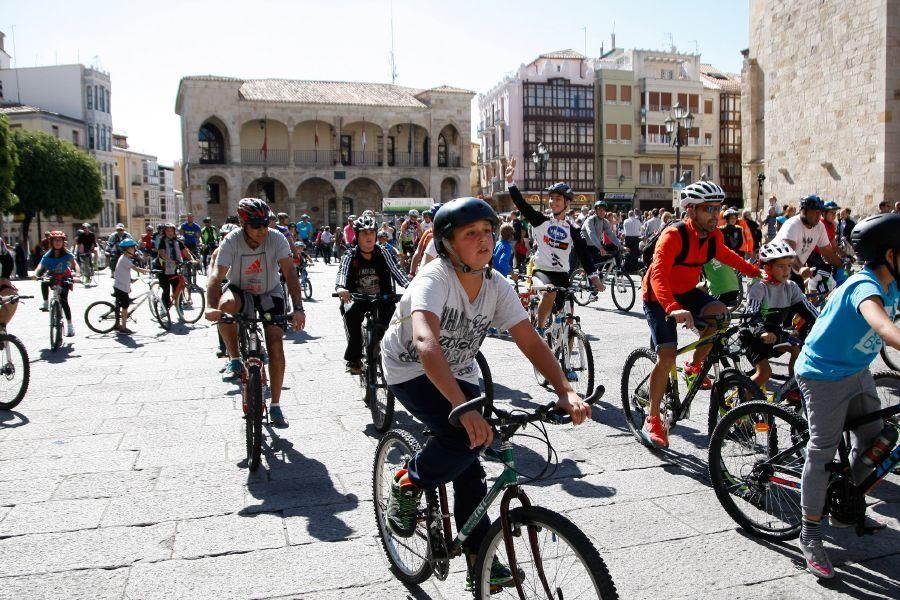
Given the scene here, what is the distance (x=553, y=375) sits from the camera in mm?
2688

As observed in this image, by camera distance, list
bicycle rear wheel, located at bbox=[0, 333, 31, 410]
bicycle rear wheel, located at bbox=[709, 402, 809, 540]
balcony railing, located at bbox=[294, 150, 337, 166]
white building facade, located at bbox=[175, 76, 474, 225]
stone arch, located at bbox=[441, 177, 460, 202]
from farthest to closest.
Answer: stone arch, located at bbox=[441, 177, 460, 202], balcony railing, located at bbox=[294, 150, 337, 166], white building facade, located at bbox=[175, 76, 474, 225], bicycle rear wheel, located at bbox=[0, 333, 31, 410], bicycle rear wheel, located at bbox=[709, 402, 809, 540]

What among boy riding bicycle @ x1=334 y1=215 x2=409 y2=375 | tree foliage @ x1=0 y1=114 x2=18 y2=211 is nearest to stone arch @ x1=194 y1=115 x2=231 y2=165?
tree foliage @ x1=0 y1=114 x2=18 y2=211

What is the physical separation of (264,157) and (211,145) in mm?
3766

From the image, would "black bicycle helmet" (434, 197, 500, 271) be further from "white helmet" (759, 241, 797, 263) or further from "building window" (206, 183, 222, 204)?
"building window" (206, 183, 222, 204)

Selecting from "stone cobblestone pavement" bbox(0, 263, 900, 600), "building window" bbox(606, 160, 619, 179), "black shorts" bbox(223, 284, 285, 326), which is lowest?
"stone cobblestone pavement" bbox(0, 263, 900, 600)

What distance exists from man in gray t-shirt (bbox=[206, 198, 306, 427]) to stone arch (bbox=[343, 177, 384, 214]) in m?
52.9

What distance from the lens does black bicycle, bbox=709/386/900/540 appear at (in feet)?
11.1

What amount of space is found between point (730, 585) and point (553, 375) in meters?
1.40

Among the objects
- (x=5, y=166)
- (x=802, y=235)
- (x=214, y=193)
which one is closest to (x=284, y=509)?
(x=802, y=235)

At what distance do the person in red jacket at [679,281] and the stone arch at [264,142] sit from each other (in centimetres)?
5289

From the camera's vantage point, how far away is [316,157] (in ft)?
187

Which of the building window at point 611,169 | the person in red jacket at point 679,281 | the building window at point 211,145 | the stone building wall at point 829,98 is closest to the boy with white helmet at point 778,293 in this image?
the person in red jacket at point 679,281

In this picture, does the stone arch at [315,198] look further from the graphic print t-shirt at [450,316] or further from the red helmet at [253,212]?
the graphic print t-shirt at [450,316]

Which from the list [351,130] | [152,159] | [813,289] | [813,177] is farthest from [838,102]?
[152,159]
